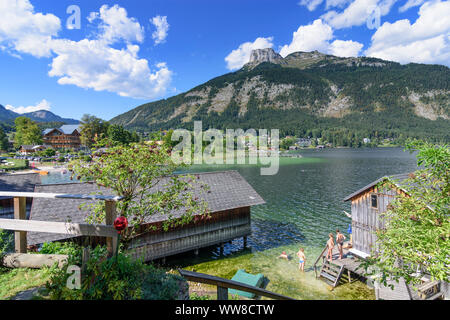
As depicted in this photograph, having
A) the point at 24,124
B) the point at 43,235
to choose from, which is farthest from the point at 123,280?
the point at 24,124

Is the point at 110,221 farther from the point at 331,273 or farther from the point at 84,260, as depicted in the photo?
the point at 331,273

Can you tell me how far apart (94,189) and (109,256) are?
13.9 m

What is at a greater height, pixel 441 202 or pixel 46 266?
pixel 441 202

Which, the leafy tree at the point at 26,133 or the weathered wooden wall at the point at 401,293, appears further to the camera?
the leafy tree at the point at 26,133

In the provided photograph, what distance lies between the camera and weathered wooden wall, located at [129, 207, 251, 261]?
16375 mm

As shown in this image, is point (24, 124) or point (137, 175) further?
point (24, 124)

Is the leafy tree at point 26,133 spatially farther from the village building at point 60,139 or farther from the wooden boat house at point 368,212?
the wooden boat house at point 368,212

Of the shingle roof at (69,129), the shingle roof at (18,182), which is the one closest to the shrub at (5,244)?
the shingle roof at (18,182)

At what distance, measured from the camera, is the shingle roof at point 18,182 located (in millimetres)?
20181

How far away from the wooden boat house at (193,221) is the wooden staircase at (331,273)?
6.74 meters

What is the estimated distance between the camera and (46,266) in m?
5.27

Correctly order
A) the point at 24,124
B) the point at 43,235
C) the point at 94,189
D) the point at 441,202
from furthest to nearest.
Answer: the point at 24,124 → the point at 94,189 → the point at 43,235 → the point at 441,202

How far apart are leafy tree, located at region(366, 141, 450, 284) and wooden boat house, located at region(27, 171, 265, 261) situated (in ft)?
29.7

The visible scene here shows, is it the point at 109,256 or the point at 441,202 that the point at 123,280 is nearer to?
the point at 109,256
